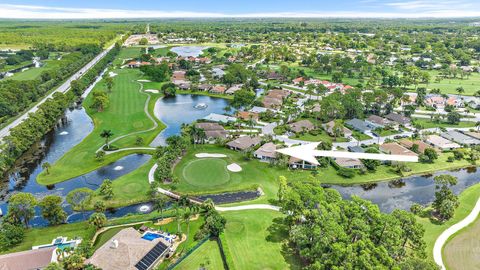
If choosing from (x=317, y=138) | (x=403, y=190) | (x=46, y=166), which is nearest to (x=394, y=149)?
(x=403, y=190)

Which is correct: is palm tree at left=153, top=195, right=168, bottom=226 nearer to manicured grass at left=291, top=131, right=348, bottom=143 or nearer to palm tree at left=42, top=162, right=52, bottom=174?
palm tree at left=42, top=162, right=52, bottom=174

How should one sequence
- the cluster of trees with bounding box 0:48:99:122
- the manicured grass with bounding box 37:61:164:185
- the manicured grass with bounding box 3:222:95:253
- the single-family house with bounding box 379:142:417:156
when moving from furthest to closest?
1. the cluster of trees with bounding box 0:48:99:122
2. the single-family house with bounding box 379:142:417:156
3. the manicured grass with bounding box 37:61:164:185
4. the manicured grass with bounding box 3:222:95:253

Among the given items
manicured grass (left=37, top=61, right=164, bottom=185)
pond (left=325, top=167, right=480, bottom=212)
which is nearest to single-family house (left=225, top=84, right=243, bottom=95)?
manicured grass (left=37, top=61, right=164, bottom=185)

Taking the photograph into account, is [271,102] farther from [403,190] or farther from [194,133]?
[403,190]

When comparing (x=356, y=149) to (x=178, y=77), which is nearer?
(x=356, y=149)

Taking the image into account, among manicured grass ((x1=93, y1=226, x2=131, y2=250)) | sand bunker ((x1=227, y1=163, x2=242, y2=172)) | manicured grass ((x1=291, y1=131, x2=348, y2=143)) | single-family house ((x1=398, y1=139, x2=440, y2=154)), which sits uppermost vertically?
single-family house ((x1=398, y1=139, x2=440, y2=154))

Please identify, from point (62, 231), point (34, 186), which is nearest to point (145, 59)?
point (34, 186)
